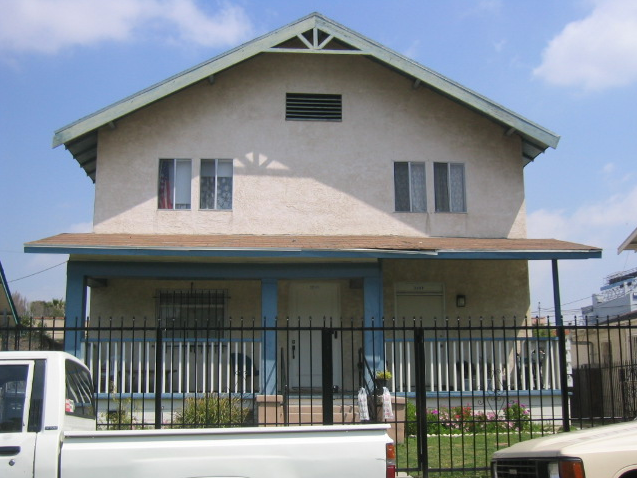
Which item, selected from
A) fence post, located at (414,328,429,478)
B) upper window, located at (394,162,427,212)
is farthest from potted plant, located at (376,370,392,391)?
upper window, located at (394,162,427,212)

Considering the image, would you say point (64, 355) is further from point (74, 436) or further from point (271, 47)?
point (271, 47)

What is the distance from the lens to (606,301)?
35.4 m

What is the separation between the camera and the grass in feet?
33.8

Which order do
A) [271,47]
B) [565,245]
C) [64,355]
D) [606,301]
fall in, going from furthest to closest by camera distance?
[606,301]
[271,47]
[565,245]
[64,355]

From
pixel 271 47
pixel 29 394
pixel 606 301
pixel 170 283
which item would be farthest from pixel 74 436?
pixel 606 301

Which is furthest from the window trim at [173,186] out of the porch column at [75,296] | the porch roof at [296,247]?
the porch column at [75,296]

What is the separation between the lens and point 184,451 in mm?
6500

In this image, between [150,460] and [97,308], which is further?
[97,308]

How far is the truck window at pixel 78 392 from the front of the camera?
7276 mm

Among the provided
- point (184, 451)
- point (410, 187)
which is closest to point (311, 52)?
point (410, 187)

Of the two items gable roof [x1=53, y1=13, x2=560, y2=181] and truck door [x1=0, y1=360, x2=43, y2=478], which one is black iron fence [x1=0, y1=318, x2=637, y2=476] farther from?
truck door [x1=0, y1=360, x2=43, y2=478]

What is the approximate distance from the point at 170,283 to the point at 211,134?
328 centimetres

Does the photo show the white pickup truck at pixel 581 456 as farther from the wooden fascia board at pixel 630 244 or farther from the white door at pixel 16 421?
the wooden fascia board at pixel 630 244

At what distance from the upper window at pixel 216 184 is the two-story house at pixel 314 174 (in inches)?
1.2
